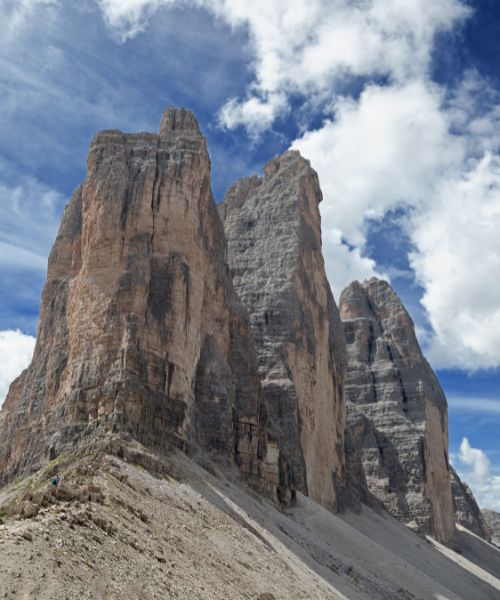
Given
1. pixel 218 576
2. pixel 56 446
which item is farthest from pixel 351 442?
pixel 218 576

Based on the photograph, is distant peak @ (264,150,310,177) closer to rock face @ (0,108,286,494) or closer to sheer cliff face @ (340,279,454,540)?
rock face @ (0,108,286,494)

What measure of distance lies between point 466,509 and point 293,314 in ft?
206

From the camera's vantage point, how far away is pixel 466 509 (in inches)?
4764

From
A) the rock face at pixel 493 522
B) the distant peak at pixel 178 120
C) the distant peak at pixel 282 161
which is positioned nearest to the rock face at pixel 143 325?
the distant peak at pixel 178 120

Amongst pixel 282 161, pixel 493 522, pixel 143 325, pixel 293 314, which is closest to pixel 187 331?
pixel 143 325

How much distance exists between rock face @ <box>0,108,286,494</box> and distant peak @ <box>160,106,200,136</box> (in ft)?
0.30

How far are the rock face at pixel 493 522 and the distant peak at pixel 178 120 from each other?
111 metres

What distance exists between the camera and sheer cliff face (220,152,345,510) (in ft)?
230

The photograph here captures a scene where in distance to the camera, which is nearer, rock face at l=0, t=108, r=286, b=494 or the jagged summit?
rock face at l=0, t=108, r=286, b=494

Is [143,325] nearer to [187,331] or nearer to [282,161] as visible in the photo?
[187,331]

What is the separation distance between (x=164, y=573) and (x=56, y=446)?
836 inches

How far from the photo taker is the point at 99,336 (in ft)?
151

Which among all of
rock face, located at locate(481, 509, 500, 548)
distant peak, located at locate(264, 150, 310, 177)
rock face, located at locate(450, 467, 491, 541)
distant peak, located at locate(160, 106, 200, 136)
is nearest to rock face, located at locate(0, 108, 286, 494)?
distant peak, located at locate(160, 106, 200, 136)

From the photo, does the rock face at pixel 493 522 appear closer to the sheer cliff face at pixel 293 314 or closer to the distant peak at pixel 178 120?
the sheer cliff face at pixel 293 314
